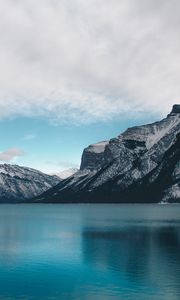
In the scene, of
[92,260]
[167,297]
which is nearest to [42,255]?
[92,260]

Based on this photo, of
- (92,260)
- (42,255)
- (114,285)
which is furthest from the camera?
(42,255)

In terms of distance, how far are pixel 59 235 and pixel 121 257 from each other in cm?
5867

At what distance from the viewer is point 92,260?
353 ft

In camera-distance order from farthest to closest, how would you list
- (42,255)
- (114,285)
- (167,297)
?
(42,255), (114,285), (167,297)


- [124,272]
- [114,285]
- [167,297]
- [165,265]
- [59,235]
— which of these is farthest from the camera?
[59,235]

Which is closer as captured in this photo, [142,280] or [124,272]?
[142,280]

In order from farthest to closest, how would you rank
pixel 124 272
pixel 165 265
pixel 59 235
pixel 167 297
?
1. pixel 59 235
2. pixel 165 265
3. pixel 124 272
4. pixel 167 297

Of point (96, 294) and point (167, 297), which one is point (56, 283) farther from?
point (167, 297)

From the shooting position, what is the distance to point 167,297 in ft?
235

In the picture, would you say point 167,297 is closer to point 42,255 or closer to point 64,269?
point 64,269

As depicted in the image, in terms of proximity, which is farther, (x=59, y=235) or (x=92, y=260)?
(x=59, y=235)

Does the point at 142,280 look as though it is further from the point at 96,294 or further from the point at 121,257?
the point at 121,257

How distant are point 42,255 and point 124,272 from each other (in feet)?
99.5

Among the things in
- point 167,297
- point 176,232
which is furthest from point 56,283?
point 176,232
